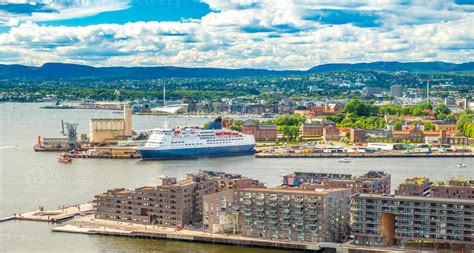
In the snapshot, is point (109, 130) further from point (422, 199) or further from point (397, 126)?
point (422, 199)

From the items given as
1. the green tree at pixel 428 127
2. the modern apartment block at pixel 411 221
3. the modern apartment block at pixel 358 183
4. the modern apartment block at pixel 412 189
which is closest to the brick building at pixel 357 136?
the green tree at pixel 428 127

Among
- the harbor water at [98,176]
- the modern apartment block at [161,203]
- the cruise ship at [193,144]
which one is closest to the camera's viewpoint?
the harbor water at [98,176]

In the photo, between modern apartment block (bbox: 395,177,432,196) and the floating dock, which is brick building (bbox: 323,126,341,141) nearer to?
the floating dock

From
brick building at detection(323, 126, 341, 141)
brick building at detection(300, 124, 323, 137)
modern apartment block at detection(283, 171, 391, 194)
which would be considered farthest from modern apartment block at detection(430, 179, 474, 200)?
brick building at detection(300, 124, 323, 137)

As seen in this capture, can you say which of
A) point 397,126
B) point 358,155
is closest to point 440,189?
point 358,155

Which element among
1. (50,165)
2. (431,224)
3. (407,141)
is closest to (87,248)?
(431,224)

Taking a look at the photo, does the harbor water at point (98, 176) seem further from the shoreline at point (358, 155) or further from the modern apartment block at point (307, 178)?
the modern apartment block at point (307, 178)
